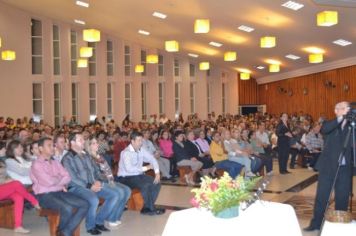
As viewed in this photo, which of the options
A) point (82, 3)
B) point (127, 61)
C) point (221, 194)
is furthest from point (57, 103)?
point (221, 194)

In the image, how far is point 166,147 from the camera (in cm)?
1191

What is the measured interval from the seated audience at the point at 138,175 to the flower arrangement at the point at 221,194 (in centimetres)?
402

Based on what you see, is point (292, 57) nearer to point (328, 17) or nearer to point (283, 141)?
point (283, 141)

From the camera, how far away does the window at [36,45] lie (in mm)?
21578

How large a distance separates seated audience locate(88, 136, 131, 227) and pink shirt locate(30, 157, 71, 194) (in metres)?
0.73

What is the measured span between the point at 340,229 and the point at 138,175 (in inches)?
176

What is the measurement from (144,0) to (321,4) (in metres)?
5.20

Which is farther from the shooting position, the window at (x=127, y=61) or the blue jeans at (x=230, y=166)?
the window at (x=127, y=61)

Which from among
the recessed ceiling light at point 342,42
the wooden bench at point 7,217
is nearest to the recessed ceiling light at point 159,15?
the recessed ceiling light at point 342,42

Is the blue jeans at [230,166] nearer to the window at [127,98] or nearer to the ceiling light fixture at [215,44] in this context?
the ceiling light fixture at [215,44]

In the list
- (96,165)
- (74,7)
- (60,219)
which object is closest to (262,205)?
(60,219)

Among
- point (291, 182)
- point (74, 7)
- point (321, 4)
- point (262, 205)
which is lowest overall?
point (291, 182)

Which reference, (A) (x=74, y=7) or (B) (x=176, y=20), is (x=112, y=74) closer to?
(A) (x=74, y=7)

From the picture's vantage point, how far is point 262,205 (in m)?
3.99
